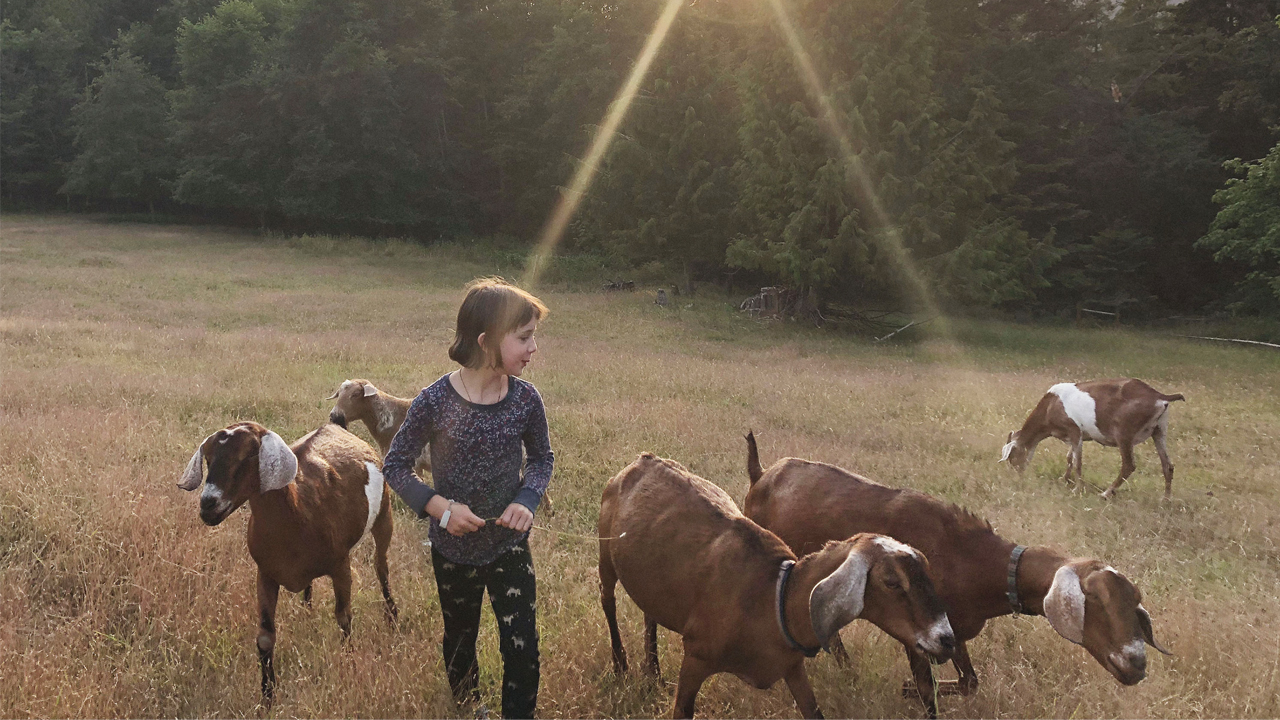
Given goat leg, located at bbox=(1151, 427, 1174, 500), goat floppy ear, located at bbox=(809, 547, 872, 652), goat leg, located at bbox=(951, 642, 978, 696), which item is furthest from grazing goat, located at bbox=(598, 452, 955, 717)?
goat leg, located at bbox=(1151, 427, 1174, 500)

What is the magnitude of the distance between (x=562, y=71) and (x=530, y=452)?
133 feet

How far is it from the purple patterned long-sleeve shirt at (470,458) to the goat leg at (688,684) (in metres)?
0.89

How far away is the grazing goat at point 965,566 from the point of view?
310 cm

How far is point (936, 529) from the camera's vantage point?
12.7ft

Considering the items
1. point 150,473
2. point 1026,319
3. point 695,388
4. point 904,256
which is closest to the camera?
point 150,473

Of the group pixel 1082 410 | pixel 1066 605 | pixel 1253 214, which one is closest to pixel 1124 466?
pixel 1082 410

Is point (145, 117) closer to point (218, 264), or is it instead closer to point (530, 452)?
point (218, 264)

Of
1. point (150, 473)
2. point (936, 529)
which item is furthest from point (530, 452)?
point (150, 473)

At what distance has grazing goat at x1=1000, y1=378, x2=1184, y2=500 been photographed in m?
8.04

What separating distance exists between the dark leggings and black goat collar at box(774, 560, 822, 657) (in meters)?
1.05

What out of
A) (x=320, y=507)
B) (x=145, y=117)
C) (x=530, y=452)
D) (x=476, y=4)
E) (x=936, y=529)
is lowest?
(x=320, y=507)

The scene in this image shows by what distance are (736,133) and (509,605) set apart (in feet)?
85.5

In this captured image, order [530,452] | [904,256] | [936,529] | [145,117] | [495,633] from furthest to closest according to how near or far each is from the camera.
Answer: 1. [145,117]
2. [904,256]
3. [495,633]
4. [936,529]
5. [530,452]

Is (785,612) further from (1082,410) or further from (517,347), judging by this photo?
(1082,410)
